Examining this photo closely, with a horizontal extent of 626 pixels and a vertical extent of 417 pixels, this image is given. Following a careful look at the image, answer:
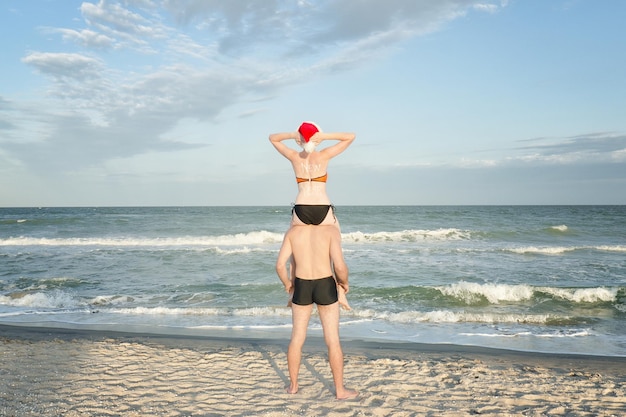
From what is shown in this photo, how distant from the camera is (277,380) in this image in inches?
220

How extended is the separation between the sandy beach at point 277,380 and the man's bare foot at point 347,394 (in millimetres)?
85

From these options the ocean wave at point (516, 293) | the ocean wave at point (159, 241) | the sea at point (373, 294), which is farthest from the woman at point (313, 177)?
the ocean wave at point (159, 241)

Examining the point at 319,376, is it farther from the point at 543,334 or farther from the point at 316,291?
the point at 543,334

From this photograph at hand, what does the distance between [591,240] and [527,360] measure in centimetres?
2611

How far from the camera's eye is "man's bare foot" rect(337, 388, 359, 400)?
15.9ft

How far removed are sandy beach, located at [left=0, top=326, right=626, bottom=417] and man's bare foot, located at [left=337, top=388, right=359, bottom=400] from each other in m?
0.08

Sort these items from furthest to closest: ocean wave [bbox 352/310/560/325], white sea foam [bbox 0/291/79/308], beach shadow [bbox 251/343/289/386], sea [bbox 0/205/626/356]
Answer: white sea foam [bbox 0/291/79/308], ocean wave [bbox 352/310/560/325], sea [bbox 0/205/626/356], beach shadow [bbox 251/343/289/386]

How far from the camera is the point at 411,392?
17.0 ft

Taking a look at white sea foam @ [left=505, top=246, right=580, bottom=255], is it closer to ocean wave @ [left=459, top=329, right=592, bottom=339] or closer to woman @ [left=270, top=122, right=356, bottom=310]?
ocean wave @ [left=459, top=329, right=592, bottom=339]

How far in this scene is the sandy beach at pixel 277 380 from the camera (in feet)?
15.4

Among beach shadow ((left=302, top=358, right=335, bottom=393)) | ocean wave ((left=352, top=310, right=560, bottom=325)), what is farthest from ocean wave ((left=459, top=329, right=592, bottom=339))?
beach shadow ((left=302, top=358, right=335, bottom=393))

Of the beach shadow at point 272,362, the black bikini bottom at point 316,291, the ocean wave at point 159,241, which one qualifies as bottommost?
the beach shadow at point 272,362

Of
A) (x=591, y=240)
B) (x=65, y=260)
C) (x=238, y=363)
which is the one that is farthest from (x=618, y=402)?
(x=591, y=240)

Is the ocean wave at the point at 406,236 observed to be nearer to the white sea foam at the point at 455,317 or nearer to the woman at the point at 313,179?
the white sea foam at the point at 455,317
